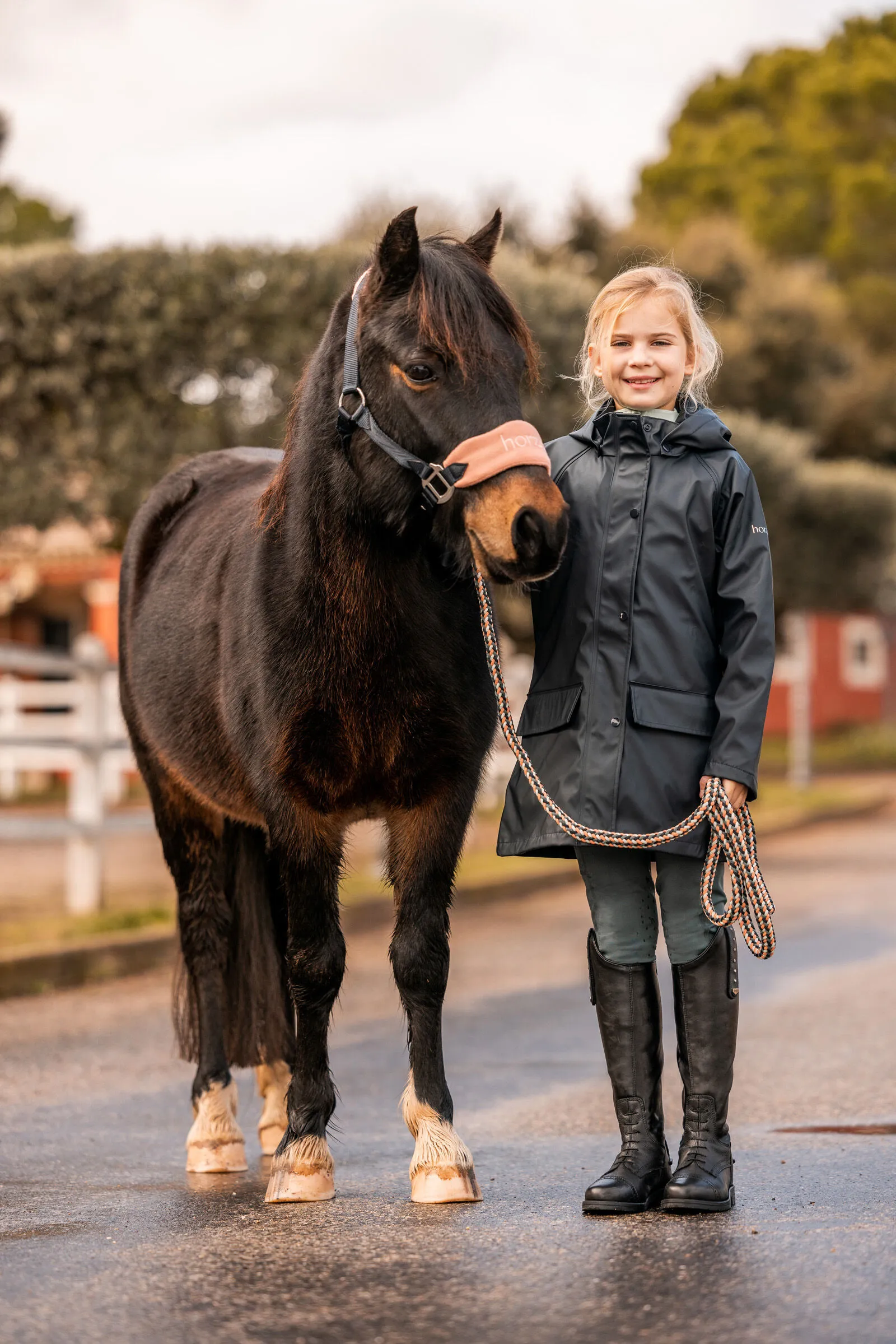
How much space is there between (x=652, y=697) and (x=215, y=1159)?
1.70 meters

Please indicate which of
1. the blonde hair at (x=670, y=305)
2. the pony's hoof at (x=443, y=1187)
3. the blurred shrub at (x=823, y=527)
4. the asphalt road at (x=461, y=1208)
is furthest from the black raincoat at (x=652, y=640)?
the blurred shrub at (x=823, y=527)

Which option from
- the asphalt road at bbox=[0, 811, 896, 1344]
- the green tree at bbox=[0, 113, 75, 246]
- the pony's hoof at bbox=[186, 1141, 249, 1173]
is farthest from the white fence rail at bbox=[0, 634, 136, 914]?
the green tree at bbox=[0, 113, 75, 246]

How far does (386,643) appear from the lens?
3.81 meters

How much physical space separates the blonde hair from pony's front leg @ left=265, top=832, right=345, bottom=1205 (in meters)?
1.26

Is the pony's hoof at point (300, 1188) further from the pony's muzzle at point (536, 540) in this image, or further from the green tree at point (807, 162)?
the green tree at point (807, 162)

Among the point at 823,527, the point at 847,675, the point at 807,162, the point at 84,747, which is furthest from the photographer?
the point at 807,162

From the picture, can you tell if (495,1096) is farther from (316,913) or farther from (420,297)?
(420,297)

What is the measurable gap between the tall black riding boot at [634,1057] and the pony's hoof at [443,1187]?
293 mm

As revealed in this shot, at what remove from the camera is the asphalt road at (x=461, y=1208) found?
9.23 feet

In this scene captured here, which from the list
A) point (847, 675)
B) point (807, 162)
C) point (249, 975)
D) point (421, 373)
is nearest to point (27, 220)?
point (807, 162)

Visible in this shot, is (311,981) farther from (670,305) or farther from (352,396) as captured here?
(670,305)

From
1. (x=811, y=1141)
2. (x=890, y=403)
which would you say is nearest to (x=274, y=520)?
(x=811, y=1141)

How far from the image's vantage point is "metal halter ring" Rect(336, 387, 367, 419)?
3.75 m

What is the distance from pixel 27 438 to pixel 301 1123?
38.0ft
